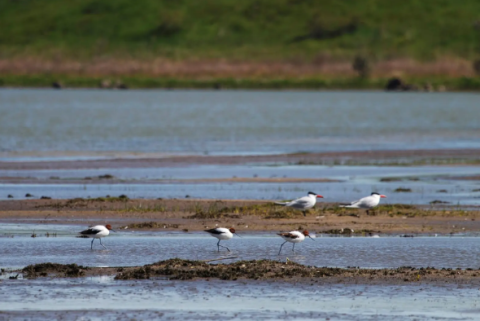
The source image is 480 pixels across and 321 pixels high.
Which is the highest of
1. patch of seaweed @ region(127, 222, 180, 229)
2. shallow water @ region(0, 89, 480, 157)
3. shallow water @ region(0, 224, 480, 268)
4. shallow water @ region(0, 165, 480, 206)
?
shallow water @ region(0, 89, 480, 157)

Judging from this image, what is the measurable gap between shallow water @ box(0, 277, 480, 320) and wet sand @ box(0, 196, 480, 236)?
5.72 m

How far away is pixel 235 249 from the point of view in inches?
735

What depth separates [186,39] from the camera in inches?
6452

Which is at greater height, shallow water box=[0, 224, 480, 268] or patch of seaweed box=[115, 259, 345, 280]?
shallow water box=[0, 224, 480, 268]

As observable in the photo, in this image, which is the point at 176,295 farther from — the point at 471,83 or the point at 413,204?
the point at 471,83

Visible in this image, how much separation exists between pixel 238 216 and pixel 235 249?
3832 millimetres

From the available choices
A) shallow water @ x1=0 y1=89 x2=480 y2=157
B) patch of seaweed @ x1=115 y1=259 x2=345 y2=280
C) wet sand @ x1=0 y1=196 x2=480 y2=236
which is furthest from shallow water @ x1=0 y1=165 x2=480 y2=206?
patch of seaweed @ x1=115 y1=259 x2=345 y2=280

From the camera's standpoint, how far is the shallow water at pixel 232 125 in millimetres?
46062

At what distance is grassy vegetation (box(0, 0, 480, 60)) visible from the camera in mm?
153000

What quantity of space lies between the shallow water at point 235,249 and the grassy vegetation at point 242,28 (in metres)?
128

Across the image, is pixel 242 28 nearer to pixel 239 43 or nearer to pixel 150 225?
pixel 239 43

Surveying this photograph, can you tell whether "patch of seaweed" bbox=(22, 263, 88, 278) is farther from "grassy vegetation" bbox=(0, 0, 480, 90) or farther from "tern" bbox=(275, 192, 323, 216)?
"grassy vegetation" bbox=(0, 0, 480, 90)

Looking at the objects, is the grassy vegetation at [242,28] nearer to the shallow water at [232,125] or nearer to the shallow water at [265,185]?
the shallow water at [232,125]

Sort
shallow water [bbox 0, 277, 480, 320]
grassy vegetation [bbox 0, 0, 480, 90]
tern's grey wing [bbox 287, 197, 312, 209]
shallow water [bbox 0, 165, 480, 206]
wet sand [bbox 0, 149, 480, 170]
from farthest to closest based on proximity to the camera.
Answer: grassy vegetation [bbox 0, 0, 480, 90] → wet sand [bbox 0, 149, 480, 170] → shallow water [bbox 0, 165, 480, 206] → tern's grey wing [bbox 287, 197, 312, 209] → shallow water [bbox 0, 277, 480, 320]
